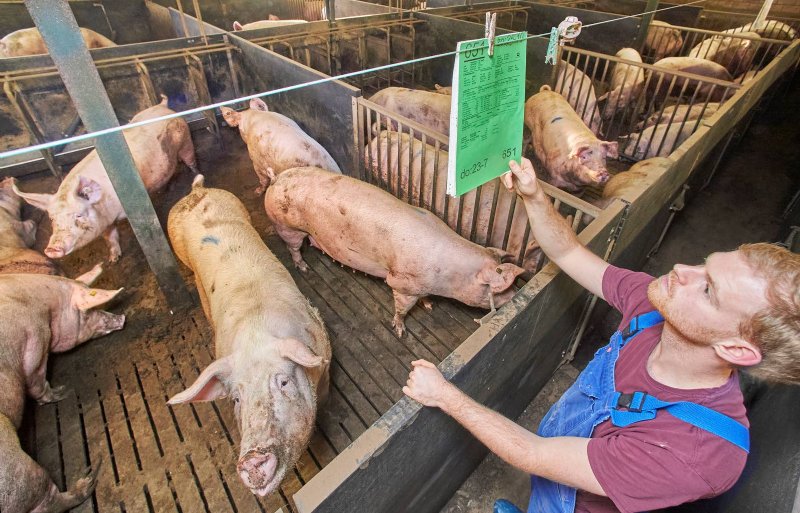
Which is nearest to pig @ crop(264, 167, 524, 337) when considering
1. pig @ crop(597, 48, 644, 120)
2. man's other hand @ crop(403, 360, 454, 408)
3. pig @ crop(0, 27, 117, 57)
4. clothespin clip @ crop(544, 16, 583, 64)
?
clothespin clip @ crop(544, 16, 583, 64)

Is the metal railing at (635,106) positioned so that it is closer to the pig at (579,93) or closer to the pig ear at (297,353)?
the pig at (579,93)

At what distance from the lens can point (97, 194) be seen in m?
4.14

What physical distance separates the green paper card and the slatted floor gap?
1.93 metres

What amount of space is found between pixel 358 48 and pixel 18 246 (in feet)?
21.3

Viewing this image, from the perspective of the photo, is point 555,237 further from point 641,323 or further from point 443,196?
point 443,196

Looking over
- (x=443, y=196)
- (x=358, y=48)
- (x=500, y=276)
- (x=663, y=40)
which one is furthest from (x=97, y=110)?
(x=663, y=40)

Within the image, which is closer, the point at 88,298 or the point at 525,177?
the point at 525,177

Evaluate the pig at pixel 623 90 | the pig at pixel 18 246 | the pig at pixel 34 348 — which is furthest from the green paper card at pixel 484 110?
the pig at pixel 623 90

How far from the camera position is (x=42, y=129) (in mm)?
5758

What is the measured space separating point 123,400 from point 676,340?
142 inches

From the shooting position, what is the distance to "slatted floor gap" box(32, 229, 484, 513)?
8.59 feet

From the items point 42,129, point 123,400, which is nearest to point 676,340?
point 123,400

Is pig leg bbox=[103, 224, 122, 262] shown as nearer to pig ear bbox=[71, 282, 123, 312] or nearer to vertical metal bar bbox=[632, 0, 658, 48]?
pig ear bbox=[71, 282, 123, 312]

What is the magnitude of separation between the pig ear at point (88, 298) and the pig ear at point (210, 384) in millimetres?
1618
